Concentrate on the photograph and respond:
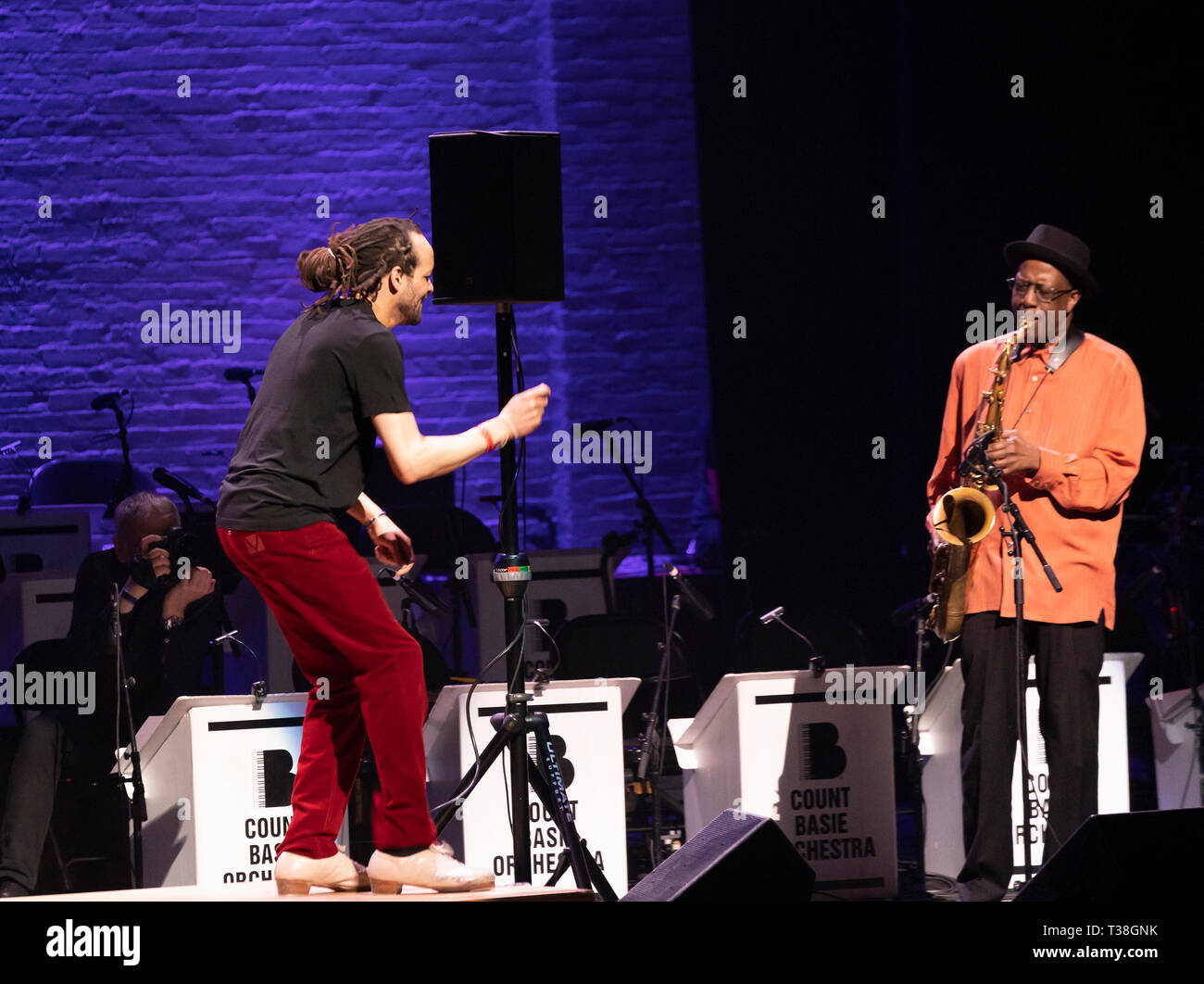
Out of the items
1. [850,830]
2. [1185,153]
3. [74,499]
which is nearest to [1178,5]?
[1185,153]

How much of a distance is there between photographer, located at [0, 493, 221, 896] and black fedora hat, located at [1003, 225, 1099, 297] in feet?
9.08

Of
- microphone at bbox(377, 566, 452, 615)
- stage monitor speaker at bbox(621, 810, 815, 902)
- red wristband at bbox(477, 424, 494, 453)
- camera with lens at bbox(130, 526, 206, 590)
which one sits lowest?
stage monitor speaker at bbox(621, 810, 815, 902)

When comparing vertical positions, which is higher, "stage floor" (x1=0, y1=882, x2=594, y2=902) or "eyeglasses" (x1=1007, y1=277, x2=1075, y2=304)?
"eyeglasses" (x1=1007, y1=277, x2=1075, y2=304)

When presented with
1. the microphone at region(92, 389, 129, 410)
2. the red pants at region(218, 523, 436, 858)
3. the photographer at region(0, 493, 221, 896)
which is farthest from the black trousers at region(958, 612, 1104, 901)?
the microphone at region(92, 389, 129, 410)

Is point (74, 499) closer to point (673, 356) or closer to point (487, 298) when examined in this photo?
point (673, 356)

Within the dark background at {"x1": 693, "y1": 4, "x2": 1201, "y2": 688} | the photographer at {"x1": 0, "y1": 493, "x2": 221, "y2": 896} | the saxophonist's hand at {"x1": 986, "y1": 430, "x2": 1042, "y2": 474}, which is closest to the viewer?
the saxophonist's hand at {"x1": 986, "y1": 430, "x2": 1042, "y2": 474}

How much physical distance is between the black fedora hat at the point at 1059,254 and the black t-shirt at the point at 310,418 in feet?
6.79

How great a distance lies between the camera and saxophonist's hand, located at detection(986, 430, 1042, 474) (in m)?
4.32

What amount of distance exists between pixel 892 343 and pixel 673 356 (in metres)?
1.64

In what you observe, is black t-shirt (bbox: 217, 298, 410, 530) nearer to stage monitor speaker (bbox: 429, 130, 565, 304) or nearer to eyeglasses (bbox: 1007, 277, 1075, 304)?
stage monitor speaker (bbox: 429, 130, 565, 304)

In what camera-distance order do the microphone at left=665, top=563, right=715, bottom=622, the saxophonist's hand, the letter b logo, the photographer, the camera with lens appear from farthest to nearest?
the microphone at left=665, top=563, right=715, bottom=622 < the camera with lens < the letter b logo < the photographer < the saxophonist's hand

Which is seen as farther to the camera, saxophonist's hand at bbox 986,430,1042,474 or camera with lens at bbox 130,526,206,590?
camera with lens at bbox 130,526,206,590

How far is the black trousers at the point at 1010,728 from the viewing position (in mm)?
4352

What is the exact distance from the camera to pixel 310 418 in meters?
3.39
